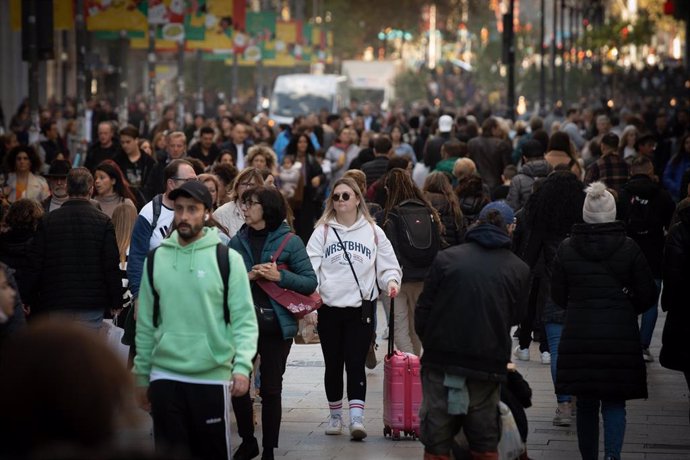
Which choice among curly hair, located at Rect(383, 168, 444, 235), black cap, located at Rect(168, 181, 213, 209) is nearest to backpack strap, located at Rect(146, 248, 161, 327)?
black cap, located at Rect(168, 181, 213, 209)

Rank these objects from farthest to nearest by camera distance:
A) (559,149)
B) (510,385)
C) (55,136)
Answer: (55,136)
(559,149)
(510,385)

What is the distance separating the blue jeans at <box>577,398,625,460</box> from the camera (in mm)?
8656

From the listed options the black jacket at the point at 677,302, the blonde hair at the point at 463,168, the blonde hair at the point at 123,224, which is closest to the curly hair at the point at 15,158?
the blonde hair at the point at 463,168

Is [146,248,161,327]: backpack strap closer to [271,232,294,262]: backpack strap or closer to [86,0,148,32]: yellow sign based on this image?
[271,232,294,262]: backpack strap

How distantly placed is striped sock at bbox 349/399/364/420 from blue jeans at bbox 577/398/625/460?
Answer: 1.80 meters

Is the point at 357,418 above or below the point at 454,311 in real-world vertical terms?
below

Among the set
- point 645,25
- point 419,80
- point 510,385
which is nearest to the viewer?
point 510,385

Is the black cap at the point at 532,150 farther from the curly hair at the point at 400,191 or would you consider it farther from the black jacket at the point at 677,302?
the black jacket at the point at 677,302

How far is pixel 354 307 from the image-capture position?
9.95 m

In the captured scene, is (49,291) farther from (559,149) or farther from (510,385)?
(559,149)

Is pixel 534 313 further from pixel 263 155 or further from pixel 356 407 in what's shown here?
pixel 263 155

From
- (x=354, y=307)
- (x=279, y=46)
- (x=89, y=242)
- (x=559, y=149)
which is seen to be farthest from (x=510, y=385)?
(x=279, y=46)

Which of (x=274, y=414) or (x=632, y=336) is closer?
(x=632, y=336)

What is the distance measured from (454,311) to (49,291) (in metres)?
3.26
